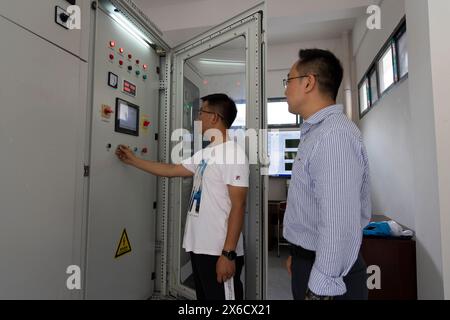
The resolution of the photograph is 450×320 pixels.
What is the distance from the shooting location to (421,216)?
1582mm

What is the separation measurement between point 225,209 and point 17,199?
92 centimetres

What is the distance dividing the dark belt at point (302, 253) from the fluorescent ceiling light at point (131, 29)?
5.54 feet

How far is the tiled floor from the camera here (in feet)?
8.53

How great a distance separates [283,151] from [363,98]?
1541 millimetres

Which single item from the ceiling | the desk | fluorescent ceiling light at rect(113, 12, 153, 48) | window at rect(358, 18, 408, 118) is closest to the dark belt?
the desk

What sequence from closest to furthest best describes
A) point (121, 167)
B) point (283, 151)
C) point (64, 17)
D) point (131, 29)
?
point (64, 17) < point (121, 167) < point (131, 29) < point (283, 151)

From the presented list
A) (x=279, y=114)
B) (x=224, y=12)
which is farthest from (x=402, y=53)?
(x=279, y=114)

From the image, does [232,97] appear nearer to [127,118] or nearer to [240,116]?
[240,116]

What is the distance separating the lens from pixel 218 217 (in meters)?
1.46

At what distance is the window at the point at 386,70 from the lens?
2182 mm

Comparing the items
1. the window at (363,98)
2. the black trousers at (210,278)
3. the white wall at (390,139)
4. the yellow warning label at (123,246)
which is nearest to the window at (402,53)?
the white wall at (390,139)

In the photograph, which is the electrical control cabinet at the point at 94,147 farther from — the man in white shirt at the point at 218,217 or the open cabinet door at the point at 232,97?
the man in white shirt at the point at 218,217

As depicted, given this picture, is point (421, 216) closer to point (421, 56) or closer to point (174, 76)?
point (421, 56)
